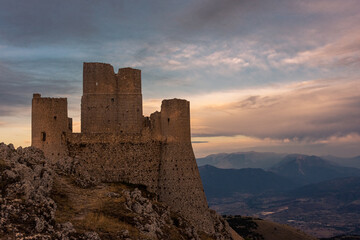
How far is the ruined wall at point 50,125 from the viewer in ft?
115

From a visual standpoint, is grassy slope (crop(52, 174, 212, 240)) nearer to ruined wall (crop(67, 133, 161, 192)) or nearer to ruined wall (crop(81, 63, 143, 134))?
ruined wall (crop(67, 133, 161, 192))

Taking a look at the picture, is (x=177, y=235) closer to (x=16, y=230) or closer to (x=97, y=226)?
(x=97, y=226)

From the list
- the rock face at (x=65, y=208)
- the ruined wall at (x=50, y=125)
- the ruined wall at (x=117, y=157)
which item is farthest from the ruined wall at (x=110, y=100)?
the rock face at (x=65, y=208)

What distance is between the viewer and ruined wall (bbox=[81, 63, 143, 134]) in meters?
39.0

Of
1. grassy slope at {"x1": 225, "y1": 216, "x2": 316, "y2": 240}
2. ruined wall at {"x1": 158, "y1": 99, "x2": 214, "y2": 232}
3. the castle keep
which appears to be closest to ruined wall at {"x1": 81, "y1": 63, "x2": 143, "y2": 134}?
the castle keep

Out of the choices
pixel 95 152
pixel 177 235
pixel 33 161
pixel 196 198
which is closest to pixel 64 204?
pixel 33 161

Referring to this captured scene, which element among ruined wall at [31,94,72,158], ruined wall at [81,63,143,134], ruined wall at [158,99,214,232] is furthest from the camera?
ruined wall at [81,63,143,134]

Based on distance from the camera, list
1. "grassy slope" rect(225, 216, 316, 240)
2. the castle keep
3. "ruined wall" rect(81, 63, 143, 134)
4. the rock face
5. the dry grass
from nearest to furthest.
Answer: the rock face → the dry grass → the castle keep → "ruined wall" rect(81, 63, 143, 134) → "grassy slope" rect(225, 216, 316, 240)

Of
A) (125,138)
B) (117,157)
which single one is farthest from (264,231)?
(117,157)

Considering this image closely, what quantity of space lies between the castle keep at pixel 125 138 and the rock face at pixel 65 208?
9.58 feet

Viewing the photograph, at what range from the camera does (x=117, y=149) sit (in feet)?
121

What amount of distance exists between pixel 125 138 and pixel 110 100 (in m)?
4.64

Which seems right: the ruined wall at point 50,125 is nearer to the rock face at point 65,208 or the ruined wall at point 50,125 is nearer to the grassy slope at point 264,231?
the rock face at point 65,208

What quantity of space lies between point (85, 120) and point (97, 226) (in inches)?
738
